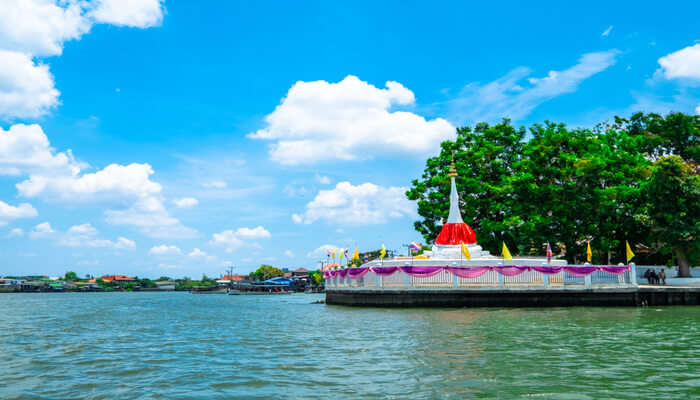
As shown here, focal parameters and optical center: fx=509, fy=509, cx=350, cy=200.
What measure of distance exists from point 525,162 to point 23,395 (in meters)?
34.2

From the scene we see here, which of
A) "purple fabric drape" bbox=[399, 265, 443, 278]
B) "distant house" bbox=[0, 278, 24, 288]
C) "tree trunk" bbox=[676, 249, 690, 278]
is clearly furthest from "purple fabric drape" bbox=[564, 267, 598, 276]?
"distant house" bbox=[0, 278, 24, 288]

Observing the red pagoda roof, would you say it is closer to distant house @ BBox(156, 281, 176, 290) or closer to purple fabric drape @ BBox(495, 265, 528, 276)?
purple fabric drape @ BBox(495, 265, 528, 276)

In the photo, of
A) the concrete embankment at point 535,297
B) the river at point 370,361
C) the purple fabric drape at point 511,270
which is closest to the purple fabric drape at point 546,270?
the purple fabric drape at point 511,270

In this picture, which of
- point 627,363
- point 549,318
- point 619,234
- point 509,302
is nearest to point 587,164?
point 619,234

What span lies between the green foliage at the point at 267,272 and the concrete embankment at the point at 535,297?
106295mm

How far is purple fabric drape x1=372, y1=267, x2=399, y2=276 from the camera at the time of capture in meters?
28.2

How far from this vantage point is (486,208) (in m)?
39.6

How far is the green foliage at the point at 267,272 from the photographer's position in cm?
13188

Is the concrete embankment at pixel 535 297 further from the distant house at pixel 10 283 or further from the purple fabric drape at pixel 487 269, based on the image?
the distant house at pixel 10 283

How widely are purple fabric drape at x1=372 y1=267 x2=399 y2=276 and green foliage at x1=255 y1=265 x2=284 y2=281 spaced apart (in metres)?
105

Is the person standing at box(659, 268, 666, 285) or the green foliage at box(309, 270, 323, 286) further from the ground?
the person standing at box(659, 268, 666, 285)

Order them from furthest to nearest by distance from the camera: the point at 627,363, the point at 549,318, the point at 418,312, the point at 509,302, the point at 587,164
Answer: the point at 587,164
the point at 509,302
the point at 418,312
the point at 549,318
the point at 627,363

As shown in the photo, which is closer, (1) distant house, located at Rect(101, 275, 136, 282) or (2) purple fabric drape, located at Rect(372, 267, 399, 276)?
(2) purple fabric drape, located at Rect(372, 267, 399, 276)

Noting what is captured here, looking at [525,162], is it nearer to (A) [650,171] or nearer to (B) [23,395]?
(A) [650,171]
